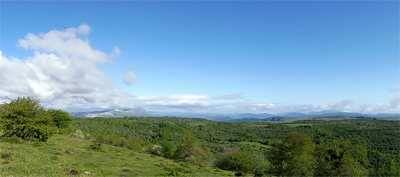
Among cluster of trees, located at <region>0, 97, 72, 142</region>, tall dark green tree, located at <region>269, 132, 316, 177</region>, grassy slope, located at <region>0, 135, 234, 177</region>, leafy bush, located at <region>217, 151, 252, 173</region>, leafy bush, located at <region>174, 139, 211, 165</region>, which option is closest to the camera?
grassy slope, located at <region>0, 135, 234, 177</region>

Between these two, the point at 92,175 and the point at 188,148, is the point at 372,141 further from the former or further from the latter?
the point at 92,175

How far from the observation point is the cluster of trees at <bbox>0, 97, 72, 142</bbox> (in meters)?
35.5

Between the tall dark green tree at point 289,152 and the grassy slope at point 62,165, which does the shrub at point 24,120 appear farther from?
the tall dark green tree at point 289,152

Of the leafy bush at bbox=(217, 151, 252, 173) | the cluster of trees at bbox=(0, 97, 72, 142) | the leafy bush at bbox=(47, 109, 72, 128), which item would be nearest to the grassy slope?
the cluster of trees at bbox=(0, 97, 72, 142)

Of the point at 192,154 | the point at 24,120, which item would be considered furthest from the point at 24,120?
the point at 192,154

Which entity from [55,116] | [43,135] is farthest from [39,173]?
[55,116]

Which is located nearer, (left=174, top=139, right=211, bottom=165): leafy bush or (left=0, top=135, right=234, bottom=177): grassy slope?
(left=0, top=135, right=234, bottom=177): grassy slope

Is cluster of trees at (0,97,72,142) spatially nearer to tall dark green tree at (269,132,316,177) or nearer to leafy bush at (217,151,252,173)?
tall dark green tree at (269,132,316,177)

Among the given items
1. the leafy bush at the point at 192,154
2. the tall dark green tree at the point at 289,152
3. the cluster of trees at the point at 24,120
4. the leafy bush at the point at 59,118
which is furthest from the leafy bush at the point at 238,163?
the leafy bush at the point at 59,118

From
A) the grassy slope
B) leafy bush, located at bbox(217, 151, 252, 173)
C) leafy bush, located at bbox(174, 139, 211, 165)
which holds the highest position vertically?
the grassy slope

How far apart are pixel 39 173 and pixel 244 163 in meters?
67.4

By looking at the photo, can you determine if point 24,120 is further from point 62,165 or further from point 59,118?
point 59,118

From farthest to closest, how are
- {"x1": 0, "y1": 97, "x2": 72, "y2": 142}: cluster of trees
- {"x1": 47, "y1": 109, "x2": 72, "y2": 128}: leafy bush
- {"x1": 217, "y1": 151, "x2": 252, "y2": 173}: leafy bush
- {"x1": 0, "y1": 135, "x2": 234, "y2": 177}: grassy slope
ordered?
{"x1": 47, "y1": 109, "x2": 72, "y2": 128}: leafy bush → {"x1": 217, "y1": 151, "x2": 252, "y2": 173}: leafy bush → {"x1": 0, "y1": 97, "x2": 72, "y2": 142}: cluster of trees → {"x1": 0, "y1": 135, "x2": 234, "y2": 177}: grassy slope

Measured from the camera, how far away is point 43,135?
38875 millimetres
